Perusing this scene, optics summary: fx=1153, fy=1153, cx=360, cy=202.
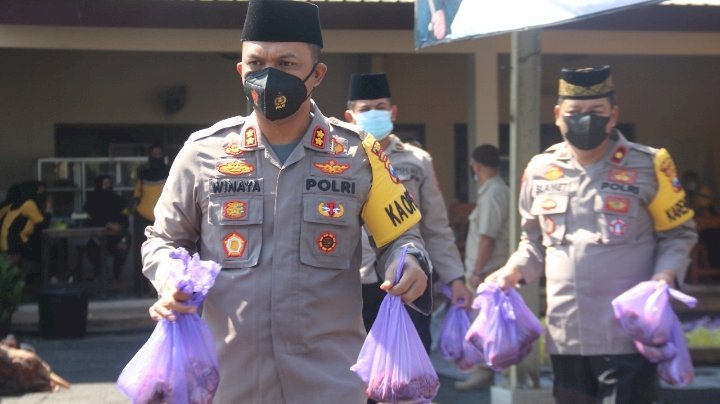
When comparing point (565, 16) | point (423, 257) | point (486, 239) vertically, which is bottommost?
point (486, 239)

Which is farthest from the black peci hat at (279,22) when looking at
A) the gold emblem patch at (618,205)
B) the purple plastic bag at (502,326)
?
the purple plastic bag at (502,326)

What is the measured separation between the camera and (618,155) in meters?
5.38

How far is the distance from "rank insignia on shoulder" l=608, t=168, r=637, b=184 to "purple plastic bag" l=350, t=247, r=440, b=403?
2.18m

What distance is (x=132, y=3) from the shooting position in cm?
1195

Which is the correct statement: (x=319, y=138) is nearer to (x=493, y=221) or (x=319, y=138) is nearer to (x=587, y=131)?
(x=587, y=131)

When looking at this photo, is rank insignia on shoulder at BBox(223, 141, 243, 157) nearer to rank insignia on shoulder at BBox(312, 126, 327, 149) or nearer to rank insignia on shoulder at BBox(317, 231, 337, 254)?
rank insignia on shoulder at BBox(312, 126, 327, 149)

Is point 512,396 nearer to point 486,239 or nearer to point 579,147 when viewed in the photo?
point 486,239

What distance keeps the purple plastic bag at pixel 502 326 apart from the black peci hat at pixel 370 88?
1.61 metres

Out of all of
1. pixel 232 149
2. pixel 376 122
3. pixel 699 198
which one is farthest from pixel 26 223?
pixel 232 149

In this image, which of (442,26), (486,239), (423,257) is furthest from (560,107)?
(486,239)

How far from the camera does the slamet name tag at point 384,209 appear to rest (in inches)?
135

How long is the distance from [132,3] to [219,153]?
8.95 meters

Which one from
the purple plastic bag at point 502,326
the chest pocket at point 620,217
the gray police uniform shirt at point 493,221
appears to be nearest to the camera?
the chest pocket at point 620,217

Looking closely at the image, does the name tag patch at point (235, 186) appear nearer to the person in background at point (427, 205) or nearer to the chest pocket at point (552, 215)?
the chest pocket at point (552, 215)
